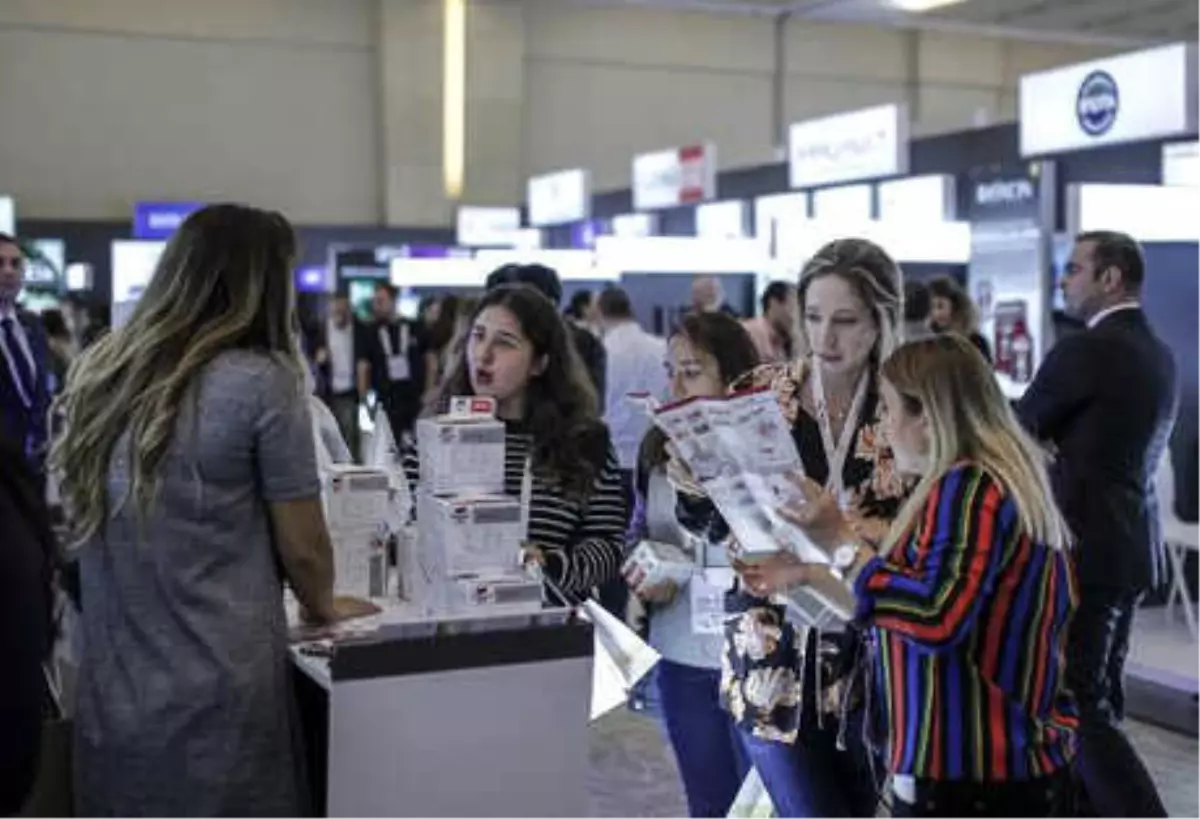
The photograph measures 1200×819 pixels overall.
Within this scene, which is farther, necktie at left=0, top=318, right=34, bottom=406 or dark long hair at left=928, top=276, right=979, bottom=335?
dark long hair at left=928, top=276, right=979, bottom=335

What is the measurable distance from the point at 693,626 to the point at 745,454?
843 mm

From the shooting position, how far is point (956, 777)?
200cm

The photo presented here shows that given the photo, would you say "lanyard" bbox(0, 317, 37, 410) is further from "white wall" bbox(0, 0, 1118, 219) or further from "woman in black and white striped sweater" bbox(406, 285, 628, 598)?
"white wall" bbox(0, 0, 1118, 219)

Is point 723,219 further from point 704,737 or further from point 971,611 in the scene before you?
point 971,611

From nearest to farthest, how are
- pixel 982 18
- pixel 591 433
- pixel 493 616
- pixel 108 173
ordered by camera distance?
pixel 493 616 → pixel 591 433 → pixel 108 173 → pixel 982 18

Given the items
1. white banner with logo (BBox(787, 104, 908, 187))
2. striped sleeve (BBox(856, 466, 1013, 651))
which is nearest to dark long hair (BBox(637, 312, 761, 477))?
striped sleeve (BBox(856, 466, 1013, 651))

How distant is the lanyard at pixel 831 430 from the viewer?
8.17 ft

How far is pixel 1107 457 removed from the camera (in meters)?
3.87

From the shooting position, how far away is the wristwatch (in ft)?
7.00

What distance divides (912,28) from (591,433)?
15.6m

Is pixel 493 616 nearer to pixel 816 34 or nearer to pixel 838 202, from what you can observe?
pixel 838 202

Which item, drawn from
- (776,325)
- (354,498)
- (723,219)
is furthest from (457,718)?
(723,219)

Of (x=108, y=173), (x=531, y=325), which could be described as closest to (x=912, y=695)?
(x=531, y=325)

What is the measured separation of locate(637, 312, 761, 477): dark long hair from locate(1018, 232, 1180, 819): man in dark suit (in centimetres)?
123
